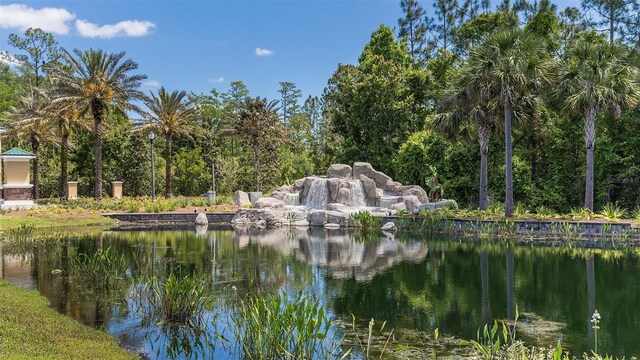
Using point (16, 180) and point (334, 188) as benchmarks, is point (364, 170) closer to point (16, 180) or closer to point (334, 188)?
point (334, 188)

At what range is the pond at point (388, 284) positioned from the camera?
850cm

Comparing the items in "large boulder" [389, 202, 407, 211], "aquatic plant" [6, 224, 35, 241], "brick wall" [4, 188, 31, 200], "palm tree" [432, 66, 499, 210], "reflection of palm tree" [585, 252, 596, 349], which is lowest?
"reflection of palm tree" [585, 252, 596, 349]

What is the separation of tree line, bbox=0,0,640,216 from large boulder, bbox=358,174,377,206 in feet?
12.3

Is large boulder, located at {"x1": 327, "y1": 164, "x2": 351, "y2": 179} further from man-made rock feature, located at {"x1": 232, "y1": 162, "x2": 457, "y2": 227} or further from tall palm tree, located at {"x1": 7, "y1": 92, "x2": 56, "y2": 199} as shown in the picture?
tall palm tree, located at {"x1": 7, "y1": 92, "x2": 56, "y2": 199}

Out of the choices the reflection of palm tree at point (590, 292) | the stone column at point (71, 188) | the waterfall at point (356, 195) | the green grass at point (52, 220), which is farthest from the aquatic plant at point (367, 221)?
the stone column at point (71, 188)

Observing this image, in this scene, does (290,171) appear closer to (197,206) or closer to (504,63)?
(197,206)

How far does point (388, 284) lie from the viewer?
12664mm

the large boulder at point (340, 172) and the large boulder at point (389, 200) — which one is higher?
the large boulder at point (340, 172)

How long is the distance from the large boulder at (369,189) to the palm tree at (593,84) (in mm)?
12079

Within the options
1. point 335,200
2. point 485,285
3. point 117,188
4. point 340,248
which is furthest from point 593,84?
point 117,188

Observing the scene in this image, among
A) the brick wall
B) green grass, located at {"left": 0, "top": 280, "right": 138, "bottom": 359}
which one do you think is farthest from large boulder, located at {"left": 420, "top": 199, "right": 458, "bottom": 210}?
the brick wall

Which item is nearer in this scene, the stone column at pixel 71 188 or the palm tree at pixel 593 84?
the palm tree at pixel 593 84

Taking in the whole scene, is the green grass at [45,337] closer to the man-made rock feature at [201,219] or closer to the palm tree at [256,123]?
the man-made rock feature at [201,219]

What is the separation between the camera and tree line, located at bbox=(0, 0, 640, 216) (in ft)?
74.4
